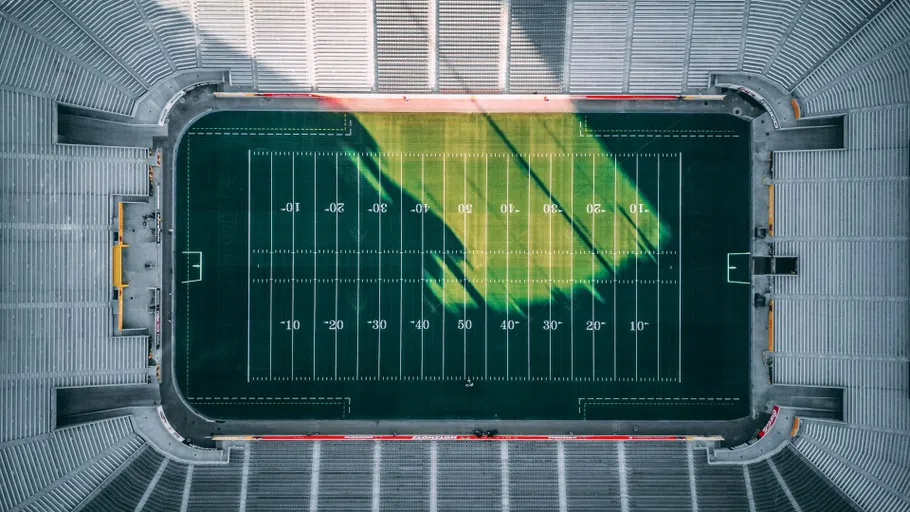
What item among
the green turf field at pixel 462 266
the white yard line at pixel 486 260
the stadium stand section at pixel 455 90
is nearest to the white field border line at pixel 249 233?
the green turf field at pixel 462 266

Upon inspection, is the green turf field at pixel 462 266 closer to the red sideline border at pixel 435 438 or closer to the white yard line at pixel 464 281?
the white yard line at pixel 464 281

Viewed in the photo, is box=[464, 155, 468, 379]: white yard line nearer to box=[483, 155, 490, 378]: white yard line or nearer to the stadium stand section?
box=[483, 155, 490, 378]: white yard line

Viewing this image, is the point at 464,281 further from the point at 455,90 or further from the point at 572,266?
the point at 455,90

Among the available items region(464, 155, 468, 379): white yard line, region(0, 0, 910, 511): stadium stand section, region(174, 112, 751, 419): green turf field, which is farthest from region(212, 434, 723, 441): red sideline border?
region(464, 155, 468, 379): white yard line

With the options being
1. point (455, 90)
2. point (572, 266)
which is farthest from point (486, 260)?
point (455, 90)

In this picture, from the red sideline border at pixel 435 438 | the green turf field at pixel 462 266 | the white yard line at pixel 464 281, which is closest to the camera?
the red sideline border at pixel 435 438

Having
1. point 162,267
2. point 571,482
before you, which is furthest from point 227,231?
point 571,482

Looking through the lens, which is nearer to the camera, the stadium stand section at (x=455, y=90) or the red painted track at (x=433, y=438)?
the stadium stand section at (x=455, y=90)

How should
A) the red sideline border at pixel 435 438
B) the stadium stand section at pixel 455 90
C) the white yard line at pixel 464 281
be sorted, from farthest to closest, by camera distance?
the white yard line at pixel 464 281, the red sideline border at pixel 435 438, the stadium stand section at pixel 455 90
